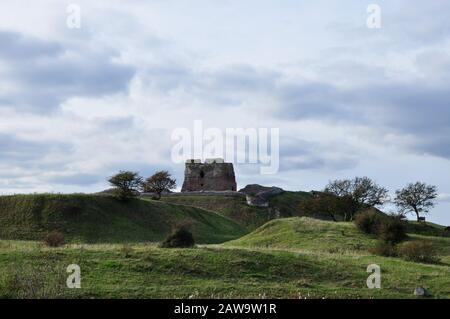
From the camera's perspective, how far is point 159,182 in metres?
89.9

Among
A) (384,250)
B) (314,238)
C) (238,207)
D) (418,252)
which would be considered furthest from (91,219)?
(238,207)

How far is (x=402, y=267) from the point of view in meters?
29.4

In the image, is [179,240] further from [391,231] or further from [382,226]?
[391,231]

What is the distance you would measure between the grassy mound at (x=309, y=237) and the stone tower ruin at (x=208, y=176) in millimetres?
49848

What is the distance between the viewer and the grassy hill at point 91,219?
52.3 meters

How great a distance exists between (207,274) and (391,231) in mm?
21306

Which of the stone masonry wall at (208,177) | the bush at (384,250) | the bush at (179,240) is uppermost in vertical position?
the stone masonry wall at (208,177)

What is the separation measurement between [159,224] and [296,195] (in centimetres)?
5138

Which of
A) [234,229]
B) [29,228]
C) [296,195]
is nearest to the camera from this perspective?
[29,228]

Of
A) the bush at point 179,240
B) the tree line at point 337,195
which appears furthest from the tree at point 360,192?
the bush at point 179,240

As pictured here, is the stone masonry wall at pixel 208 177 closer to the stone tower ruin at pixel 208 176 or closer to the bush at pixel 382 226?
the stone tower ruin at pixel 208 176
